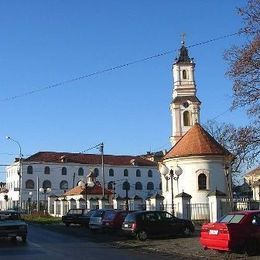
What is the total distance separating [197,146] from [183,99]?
2035 cm

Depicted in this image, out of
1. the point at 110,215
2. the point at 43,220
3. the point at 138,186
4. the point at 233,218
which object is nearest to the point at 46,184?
the point at 138,186

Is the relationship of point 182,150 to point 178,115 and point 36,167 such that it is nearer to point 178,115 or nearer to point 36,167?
point 178,115

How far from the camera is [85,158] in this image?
125 m

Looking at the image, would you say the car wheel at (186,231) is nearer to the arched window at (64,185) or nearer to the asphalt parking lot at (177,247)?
the asphalt parking lot at (177,247)

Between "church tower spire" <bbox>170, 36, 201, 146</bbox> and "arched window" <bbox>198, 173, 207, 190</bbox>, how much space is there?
58.4 ft

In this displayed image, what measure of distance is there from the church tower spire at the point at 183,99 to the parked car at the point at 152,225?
4143 cm

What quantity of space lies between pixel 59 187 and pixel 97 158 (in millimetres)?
12946

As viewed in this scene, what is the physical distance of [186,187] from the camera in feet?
170

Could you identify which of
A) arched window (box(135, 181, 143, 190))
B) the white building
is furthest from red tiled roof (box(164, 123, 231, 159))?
arched window (box(135, 181, 143, 190))

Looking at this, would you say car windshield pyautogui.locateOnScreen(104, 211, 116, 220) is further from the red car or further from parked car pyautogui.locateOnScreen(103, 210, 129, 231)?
the red car

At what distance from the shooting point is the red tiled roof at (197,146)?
168 ft

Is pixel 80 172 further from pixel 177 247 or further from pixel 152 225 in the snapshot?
pixel 177 247

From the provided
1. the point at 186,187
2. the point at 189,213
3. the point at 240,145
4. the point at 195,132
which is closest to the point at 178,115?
the point at 195,132

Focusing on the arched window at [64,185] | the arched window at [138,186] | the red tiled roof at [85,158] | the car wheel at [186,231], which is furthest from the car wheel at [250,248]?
the arched window at [138,186]
